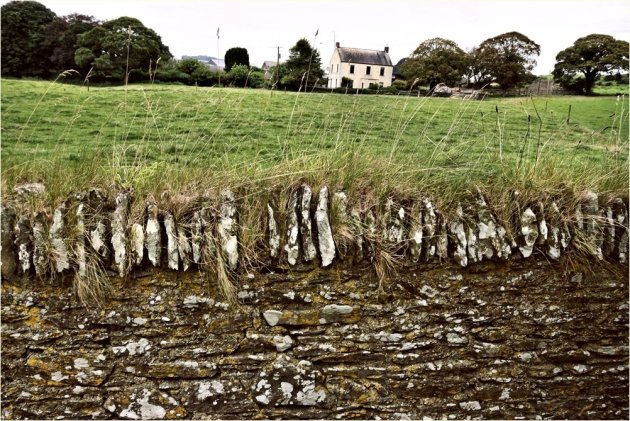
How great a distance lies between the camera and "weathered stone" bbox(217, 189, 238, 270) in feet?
8.71

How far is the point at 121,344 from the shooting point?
2.63 metres

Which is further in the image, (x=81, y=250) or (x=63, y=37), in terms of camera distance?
(x=63, y=37)

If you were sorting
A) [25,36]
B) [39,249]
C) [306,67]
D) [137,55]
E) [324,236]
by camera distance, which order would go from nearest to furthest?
[39,249] → [324,236] → [306,67] → [137,55] → [25,36]

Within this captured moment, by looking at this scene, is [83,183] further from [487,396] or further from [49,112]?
[49,112]

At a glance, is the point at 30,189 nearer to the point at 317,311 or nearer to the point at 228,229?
the point at 228,229

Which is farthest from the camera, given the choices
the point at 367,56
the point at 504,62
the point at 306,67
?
the point at 367,56

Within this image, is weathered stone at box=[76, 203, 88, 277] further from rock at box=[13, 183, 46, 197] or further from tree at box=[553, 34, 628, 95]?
tree at box=[553, 34, 628, 95]

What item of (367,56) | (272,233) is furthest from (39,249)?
(367,56)

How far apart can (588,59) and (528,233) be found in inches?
1011

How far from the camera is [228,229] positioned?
2.69 m

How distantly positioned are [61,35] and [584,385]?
19.2 meters

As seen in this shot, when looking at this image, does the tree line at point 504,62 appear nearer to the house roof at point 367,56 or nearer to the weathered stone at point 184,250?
the weathered stone at point 184,250

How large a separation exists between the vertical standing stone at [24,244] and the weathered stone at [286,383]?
4.95 ft

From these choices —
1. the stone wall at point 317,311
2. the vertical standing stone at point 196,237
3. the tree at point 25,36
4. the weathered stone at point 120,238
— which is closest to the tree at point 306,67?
the vertical standing stone at point 196,237
